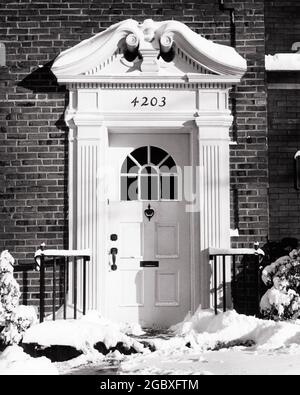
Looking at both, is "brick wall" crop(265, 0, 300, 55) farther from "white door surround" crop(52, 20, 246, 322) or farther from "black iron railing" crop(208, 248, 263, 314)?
"black iron railing" crop(208, 248, 263, 314)

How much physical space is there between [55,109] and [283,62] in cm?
270

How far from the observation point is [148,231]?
7152mm

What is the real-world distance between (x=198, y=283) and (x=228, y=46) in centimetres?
274

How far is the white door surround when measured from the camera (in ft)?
22.9

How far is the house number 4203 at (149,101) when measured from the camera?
714 cm

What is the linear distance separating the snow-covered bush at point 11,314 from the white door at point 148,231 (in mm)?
1367

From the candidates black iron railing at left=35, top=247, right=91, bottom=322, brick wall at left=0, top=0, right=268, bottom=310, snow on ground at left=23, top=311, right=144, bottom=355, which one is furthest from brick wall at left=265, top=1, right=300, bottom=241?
snow on ground at left=23, top=311, right=144, bottom=355

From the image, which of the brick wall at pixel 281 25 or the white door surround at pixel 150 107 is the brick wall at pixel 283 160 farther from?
the brick wall at pixel 281 25

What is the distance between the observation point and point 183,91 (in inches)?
283

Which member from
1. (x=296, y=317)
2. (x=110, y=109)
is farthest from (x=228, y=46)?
(x=296, y=317)

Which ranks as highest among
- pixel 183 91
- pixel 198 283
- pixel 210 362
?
pixel 183 91

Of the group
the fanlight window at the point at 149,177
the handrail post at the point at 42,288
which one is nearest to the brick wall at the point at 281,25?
the fanlight window at the point at 149,177

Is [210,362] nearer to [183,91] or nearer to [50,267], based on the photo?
[50,267]

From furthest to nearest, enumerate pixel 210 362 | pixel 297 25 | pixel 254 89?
pixel 297 25 → pixel 254 89 → pixel 210 362
